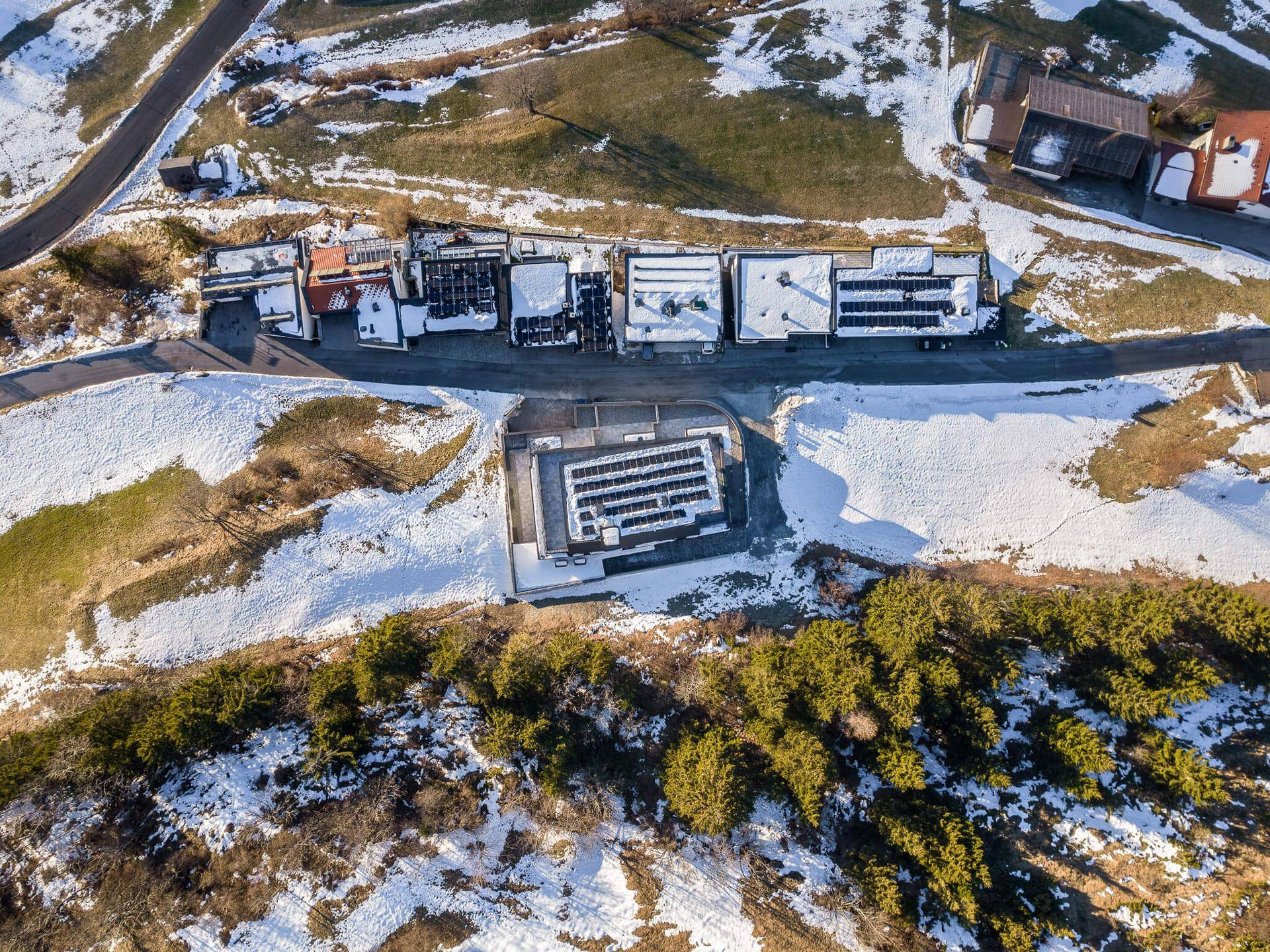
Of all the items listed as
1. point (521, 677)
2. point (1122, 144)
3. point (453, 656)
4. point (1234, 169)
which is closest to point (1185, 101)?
point (1234, 169)

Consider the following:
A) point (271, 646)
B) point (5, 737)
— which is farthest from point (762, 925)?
point (5, 737)

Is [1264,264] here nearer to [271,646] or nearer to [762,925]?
[762,925]

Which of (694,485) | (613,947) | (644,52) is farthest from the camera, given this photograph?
(644,52)

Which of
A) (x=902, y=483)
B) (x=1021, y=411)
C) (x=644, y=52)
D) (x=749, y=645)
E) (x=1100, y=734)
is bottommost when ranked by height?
(x=1100, y=734)

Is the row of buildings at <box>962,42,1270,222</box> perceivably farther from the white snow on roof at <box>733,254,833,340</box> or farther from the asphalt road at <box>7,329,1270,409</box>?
the white snow on roof at <box>733,254,833,340</box>

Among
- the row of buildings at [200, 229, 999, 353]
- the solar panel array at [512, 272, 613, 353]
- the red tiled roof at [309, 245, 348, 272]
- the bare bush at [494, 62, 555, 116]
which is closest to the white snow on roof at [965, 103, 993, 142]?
the row of buildings at [200, 229, 999, 353]

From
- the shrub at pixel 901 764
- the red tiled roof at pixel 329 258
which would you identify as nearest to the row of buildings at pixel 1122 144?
the shrub at pixel 901 764

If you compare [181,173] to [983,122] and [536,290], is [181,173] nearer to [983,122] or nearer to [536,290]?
[536,290]
